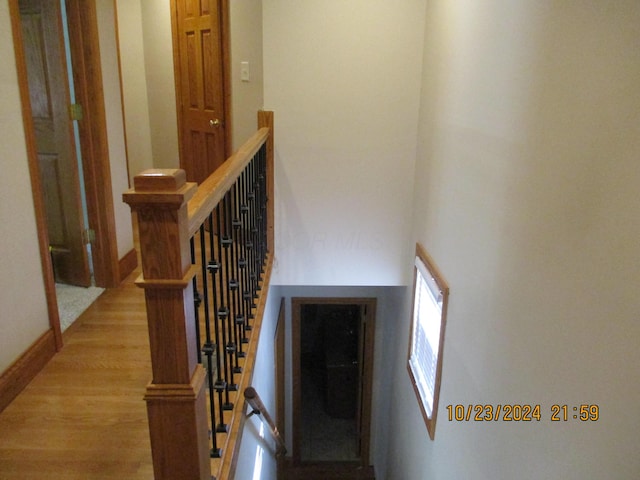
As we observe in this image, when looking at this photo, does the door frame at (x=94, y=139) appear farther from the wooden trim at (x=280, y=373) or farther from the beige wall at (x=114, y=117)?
the wooden trim at (x=280, y=373)

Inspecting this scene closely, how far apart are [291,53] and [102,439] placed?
2554 mm

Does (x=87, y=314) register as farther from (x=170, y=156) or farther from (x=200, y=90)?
(x=170, y=156)

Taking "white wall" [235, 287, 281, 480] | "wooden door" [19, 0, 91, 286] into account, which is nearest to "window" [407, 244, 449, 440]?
"white wall" [235, 287, 281, 480]

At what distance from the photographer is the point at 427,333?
125 inches

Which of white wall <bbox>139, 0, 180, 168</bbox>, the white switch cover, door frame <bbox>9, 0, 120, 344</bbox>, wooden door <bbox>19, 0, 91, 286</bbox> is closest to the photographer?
wooden door <bbox>19, 0, 91, 286</bbox>

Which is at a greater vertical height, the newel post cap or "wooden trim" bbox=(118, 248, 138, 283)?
the newel post cap

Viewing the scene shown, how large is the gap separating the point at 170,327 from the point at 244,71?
9.65 feet

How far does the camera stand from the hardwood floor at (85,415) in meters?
1.73

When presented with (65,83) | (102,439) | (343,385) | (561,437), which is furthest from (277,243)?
(343,385)

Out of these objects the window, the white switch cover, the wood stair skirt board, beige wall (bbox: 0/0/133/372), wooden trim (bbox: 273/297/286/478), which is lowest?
the wood stair skirt board

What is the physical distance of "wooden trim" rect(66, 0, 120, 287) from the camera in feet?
9.05

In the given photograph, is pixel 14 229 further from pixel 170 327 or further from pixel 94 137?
pixel 170 327

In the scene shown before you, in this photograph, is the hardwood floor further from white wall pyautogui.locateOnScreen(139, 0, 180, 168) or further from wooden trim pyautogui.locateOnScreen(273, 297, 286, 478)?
white wall pyautogui.locateOnScreen(139, 0, 180, 168)

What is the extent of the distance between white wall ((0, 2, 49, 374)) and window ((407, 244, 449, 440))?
198cm
